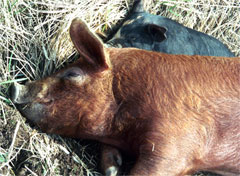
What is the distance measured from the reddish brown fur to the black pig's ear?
0.85m

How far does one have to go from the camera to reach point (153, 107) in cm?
336

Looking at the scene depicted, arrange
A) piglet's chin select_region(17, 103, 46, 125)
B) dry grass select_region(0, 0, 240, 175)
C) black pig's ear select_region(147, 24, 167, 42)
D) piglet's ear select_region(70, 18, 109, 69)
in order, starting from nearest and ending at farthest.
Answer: piglet's ear select_region(70, 18, 109, 69), dry grass select_region(0, 0, 240, 175), piglet's chin select_region(17, 103, 46, 125), black pig's ear select_region(147, 24, 167, 42)

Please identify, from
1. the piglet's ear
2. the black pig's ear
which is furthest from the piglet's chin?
the black pig's ear

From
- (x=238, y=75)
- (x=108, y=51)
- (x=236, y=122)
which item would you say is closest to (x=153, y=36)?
(x=108, y=51)

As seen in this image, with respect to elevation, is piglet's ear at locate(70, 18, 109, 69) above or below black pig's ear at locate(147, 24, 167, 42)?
above

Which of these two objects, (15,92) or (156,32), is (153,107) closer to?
(15,92)

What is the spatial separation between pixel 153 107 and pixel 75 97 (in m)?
0.69

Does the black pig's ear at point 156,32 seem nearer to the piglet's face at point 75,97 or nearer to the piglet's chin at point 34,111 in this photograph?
the piglet's face at point 75,97

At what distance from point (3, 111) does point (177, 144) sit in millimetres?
1508

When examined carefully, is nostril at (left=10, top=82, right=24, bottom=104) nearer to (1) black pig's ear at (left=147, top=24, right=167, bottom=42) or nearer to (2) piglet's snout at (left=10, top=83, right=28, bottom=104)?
(2) piglet's snout at (left=10, top=83, right=28, bottom=104)

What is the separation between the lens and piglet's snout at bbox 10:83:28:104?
3582mm

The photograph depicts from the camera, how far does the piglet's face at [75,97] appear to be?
3484 millimetres

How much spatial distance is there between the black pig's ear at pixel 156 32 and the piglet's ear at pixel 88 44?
1.16 m

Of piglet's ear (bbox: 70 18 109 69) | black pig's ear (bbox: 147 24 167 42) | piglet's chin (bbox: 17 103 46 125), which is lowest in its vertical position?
piglet's chin (bbox: 17 103 46 125)
